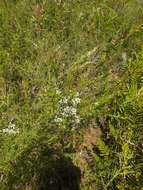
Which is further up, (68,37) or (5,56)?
(68,37)

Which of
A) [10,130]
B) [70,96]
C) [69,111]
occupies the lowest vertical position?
[10,130]

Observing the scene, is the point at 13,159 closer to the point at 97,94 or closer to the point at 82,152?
the point at 82,152

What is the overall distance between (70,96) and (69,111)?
0.47 ft

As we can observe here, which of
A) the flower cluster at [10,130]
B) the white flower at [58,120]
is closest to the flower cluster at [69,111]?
the white flower at [58,120]

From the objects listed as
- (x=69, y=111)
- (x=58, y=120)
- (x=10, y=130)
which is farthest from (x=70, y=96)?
(x=10, y=130)

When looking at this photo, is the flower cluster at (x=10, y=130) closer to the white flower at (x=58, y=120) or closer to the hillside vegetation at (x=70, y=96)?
the hillside vegetation at (x=70, y=96)

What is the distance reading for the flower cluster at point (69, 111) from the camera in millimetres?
3541

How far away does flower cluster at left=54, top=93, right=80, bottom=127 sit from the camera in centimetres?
354

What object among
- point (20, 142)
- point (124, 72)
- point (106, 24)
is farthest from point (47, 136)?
point (106, 24)

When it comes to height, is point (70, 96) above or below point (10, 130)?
above

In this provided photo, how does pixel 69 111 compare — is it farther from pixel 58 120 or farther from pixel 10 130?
pixel 10 130

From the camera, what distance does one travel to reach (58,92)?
3623mm

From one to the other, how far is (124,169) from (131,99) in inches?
18.0

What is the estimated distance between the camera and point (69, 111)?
358 cm
